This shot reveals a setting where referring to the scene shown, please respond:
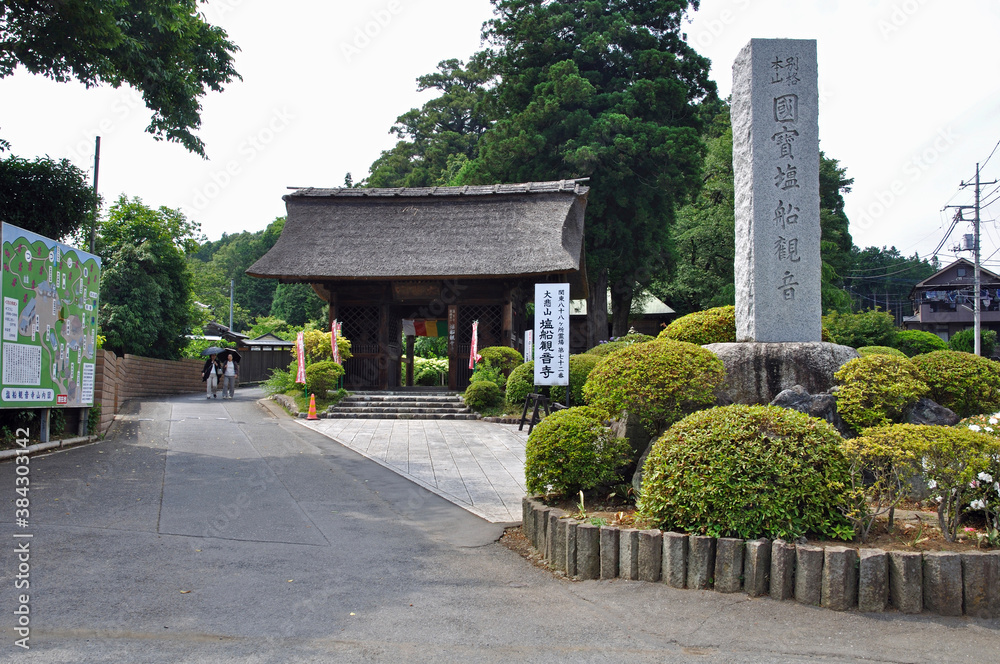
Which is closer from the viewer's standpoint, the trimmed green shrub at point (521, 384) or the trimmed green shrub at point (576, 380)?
the trimmed green shrub at point (576, 380)

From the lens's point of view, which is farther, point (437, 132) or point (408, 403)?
point (437, 132)

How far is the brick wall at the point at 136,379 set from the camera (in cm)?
1109

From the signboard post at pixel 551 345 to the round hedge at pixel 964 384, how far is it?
18.6ft

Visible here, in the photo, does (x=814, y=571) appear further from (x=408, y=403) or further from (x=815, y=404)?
(x=408, y=403)

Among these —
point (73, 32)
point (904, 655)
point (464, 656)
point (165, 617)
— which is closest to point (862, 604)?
point (904, 655)

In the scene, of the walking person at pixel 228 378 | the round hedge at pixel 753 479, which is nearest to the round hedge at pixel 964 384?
the round hedge at pixel 753 479

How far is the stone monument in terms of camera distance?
6.94 metres

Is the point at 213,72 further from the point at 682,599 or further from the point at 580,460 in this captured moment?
the point at 682,599

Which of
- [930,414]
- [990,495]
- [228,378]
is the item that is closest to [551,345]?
[930,414]

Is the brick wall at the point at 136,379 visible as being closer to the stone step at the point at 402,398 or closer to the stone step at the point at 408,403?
the stone step at the point at 408,403

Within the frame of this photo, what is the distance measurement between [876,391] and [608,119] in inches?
749

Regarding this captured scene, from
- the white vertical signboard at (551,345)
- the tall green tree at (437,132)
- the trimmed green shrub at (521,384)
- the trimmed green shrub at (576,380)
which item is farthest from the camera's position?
the tall green tree at (437,132)

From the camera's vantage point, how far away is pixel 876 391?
5.82 metres

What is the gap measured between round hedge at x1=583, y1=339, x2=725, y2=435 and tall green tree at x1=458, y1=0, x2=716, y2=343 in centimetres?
1804
